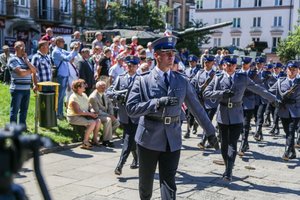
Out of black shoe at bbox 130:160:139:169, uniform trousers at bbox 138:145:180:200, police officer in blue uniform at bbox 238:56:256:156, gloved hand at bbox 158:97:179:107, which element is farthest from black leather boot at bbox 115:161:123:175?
police officer in blue uniform at bbox 238:56:256:156

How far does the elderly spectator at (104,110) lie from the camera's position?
10.3 m

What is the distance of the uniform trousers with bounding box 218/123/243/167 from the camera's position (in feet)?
24.9

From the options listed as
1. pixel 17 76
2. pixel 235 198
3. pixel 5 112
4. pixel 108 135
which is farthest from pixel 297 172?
pixel 5 112

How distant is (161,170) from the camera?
16.6 feet

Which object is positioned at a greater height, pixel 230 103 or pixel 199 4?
pixel 199 4

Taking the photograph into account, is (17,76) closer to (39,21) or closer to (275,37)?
(39,21)

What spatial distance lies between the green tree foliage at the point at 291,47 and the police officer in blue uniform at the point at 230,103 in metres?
36.1

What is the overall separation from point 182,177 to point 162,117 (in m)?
3.06

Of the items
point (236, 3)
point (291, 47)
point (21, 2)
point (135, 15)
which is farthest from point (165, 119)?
point (236, 3)

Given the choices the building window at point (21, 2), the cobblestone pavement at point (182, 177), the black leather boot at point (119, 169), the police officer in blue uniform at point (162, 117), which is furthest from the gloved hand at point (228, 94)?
the building window at point (21, 2)

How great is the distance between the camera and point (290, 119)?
9703mm

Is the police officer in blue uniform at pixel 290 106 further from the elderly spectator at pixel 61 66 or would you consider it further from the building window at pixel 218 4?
the building window at pixel 218 4

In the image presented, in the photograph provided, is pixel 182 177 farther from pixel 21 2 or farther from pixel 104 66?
pixel 21 2

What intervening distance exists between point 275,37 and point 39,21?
140 ft
